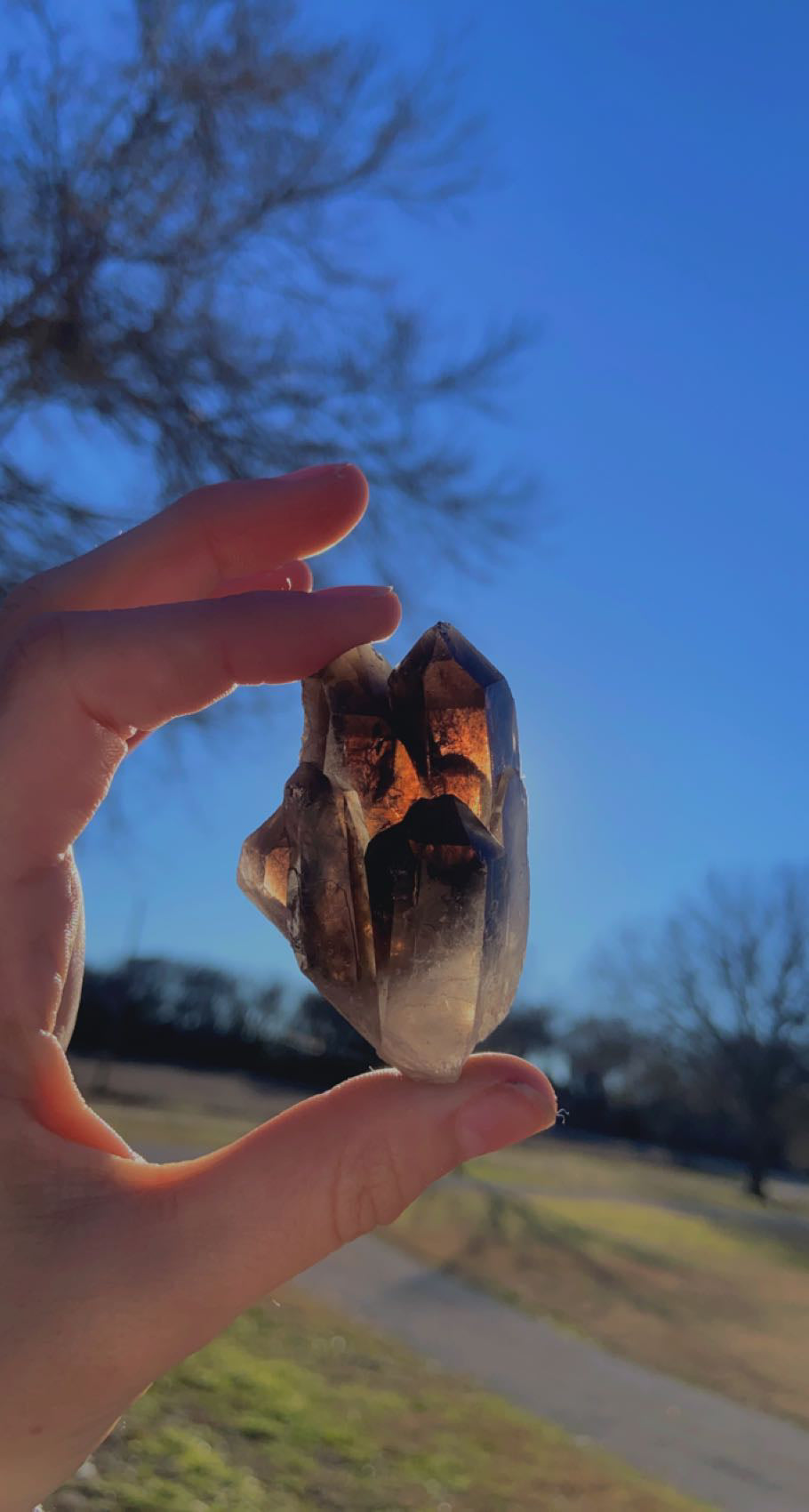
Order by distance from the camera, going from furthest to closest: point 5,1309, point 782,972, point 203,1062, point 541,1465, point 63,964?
1. point 782,972
2. point 203,1062
3. point 541,1465
4. point 63,964
5. point 5,1309

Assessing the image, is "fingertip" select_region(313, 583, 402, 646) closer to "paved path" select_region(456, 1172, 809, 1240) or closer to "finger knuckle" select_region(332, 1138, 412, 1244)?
"finger knuckle" select_region(332, 1138, 412, 1244)

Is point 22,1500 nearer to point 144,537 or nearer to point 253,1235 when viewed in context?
point 253,1235

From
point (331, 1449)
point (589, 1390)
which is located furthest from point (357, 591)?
point (589, 1390)

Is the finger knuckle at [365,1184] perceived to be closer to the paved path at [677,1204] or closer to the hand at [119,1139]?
the hand at [119,1139]

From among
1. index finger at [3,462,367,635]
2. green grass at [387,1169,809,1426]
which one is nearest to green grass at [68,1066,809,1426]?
green grass at [387,1169,809,1426]

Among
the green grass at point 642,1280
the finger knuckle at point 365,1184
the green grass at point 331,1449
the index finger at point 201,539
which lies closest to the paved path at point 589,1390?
the green grass at point 331,1449

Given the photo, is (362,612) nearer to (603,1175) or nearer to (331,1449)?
(331,1449)

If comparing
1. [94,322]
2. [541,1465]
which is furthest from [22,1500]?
[94,322]

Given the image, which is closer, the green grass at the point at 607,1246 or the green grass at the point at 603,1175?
the green grass at the point at 607,1246
